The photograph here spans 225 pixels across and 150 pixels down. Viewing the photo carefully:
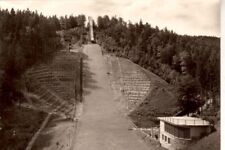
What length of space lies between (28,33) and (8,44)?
113 centimetres

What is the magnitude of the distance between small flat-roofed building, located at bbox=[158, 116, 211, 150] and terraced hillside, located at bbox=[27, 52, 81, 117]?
1.15 metres

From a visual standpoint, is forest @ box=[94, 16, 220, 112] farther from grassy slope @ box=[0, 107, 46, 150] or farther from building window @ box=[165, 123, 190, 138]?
grassy slope @ box=[0, 107, 46, 150]

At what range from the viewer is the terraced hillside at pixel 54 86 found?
5.89 m

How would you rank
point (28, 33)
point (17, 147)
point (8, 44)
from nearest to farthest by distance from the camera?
point (17, 147) < point (8, 44) < point (28, 33)

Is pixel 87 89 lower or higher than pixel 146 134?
higher

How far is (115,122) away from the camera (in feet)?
18.9

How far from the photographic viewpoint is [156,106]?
5.79 meters

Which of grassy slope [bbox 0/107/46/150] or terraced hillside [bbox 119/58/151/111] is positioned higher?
terraced hillside [bbox 119/58/151/111]

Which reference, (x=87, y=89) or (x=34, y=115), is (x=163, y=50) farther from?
(x=34, y=115)

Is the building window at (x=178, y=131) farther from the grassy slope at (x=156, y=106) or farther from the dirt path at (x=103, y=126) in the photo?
the dirt path at (x=103, y=126)

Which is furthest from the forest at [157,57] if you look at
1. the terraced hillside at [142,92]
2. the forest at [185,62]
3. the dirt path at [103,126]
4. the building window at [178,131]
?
→ the dirt path at [103,126]

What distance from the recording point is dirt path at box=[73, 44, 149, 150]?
5.57m

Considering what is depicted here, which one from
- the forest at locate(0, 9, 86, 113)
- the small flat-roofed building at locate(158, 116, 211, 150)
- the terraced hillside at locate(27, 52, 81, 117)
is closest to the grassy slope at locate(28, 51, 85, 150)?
the terraced hillside at locate(27, 52, 81, 117)

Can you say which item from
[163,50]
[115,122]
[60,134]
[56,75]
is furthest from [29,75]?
[163,50]
